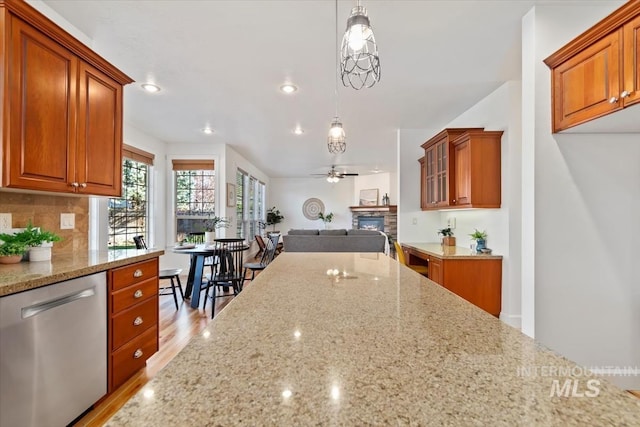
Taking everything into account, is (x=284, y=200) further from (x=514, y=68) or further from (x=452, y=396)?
(x=452, y=396)

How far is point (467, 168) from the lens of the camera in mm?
3357

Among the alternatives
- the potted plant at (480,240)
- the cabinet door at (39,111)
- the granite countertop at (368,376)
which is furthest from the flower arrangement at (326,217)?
the granite countertop at (368,376)

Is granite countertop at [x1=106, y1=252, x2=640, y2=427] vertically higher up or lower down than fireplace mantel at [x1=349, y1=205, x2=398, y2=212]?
lower down

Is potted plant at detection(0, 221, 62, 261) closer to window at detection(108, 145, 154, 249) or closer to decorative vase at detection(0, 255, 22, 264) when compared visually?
decorative vase at detection(0, 255, 22, 264)

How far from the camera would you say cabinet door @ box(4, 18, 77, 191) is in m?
1.59

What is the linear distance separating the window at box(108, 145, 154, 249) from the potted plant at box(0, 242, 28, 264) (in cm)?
286

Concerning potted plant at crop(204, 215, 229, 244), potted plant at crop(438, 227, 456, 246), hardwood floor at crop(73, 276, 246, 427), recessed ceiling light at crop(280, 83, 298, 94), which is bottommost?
hardwood floor at crop(73, 276, 246, 427)

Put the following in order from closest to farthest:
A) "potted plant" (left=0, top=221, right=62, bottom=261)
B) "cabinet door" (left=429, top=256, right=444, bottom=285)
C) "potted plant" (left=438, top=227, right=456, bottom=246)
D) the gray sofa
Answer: "potted plant" (left=0, top=221, right=62, bottom=261)
"cabinet door" (left=429, top=256, right=444, bottom=285)
"potted plant" (left=438, top=227, right=456, bottom=246)
the gray sofa

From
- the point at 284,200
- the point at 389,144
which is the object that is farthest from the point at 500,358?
the point at 284,200

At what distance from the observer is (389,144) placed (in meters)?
5.82

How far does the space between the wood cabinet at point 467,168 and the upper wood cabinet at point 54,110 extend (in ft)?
10.7

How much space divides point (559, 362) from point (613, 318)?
2.03 m

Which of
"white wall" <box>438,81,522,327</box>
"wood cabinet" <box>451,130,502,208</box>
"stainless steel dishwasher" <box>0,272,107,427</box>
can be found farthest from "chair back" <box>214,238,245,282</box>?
"white wall" <box>438,81,522,327</box>

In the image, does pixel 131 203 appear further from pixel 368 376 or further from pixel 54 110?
pixel 368 376
